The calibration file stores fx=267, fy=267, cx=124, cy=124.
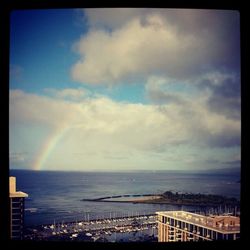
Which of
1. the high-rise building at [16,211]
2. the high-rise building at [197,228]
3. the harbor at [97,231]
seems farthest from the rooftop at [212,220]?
the high-rise building at [16,211]

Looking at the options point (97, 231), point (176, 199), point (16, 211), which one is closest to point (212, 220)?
point (176, 199)

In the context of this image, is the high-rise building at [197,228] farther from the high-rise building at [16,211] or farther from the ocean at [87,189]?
the high-rise building at [16,211]

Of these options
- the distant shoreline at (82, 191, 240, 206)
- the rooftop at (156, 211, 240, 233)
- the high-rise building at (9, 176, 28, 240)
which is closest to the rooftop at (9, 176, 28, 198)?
the high-rise building at (9, 176, 28, 240)

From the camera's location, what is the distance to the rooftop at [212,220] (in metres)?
1.57

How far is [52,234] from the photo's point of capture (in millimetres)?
1592

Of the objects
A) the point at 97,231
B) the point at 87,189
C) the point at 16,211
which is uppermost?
the point at 87,189

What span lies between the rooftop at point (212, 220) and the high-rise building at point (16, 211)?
2.80 ft

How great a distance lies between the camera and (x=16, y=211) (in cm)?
165

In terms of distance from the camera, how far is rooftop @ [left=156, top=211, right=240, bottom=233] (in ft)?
5.14

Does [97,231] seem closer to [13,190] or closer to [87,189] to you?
[87,189]

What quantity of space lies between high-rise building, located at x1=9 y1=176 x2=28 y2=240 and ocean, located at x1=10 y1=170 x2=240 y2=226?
0.10ft

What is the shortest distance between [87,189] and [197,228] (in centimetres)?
71

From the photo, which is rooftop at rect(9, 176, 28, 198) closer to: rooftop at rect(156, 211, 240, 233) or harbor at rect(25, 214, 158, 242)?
harbor at rect(25, 214, 158, 242)
